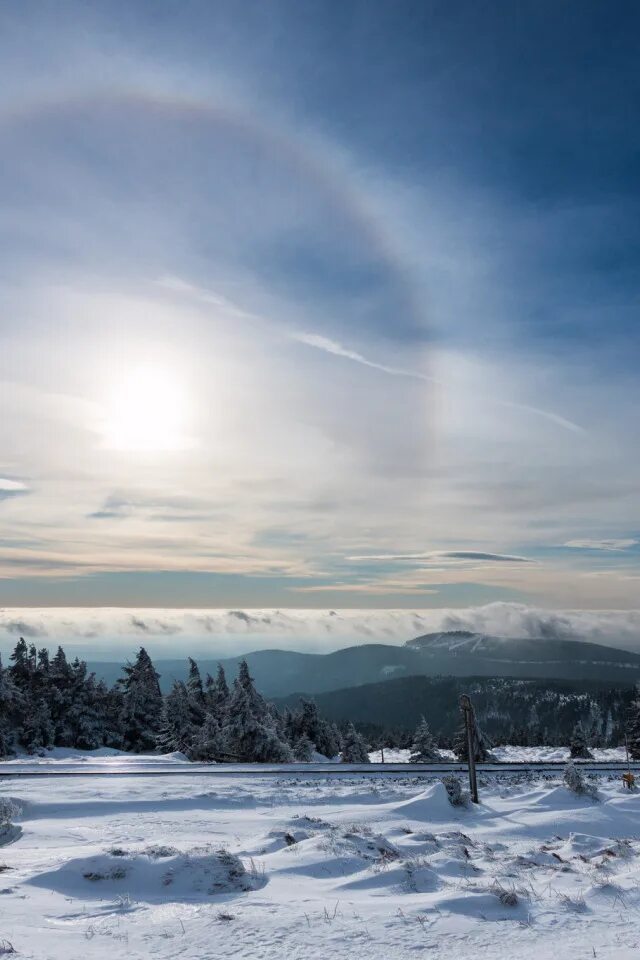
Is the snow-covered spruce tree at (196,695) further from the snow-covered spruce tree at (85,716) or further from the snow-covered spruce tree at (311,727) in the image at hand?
the snow-covered spruce tree at (311,727)

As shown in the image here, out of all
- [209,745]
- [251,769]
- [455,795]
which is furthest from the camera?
[209,745]

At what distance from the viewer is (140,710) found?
179ft

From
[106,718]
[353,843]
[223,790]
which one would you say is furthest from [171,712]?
[353,843]

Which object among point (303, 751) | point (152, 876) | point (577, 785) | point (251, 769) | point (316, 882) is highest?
point (152, 876)

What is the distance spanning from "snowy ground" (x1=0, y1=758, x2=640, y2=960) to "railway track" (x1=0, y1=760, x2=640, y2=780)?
269 inches

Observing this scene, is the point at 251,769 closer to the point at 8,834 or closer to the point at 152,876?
the point at 8,834

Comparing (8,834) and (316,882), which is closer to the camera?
(316,882)

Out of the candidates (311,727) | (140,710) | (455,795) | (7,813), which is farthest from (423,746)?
(7,813)

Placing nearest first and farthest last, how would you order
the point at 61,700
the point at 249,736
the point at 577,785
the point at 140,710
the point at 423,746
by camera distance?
the point at 577,785 < the point at 249,736 < the point at 423,746 < the point at 61,700 < the point at 140,710

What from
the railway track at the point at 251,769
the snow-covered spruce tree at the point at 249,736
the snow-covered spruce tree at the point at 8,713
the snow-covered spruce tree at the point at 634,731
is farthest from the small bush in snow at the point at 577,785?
the snow-covered spruce tree at the point at 8,713

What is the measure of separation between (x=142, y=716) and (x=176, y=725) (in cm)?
695

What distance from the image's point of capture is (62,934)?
7477 millimetres

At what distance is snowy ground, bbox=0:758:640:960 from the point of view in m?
7.30

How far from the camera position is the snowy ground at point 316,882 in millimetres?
7305
